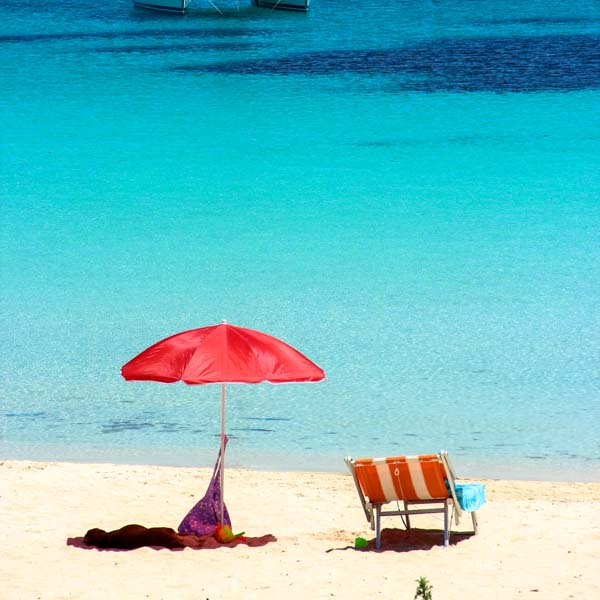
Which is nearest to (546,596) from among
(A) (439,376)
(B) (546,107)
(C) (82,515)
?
(C) (82,515)

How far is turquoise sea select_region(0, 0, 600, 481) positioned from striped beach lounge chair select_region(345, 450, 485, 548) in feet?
8.70

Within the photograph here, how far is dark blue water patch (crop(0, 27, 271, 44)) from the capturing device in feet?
113

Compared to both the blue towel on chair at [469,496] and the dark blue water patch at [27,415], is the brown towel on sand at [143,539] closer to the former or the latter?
the blue towel on chair at [469,496]

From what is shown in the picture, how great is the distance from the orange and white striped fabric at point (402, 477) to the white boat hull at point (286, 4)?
29.8 meters

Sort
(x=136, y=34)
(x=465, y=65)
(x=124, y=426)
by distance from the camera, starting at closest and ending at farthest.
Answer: (x=124, y=426), (x=465, y=65), (x=136, y=34)

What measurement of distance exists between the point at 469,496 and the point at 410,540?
50 cm

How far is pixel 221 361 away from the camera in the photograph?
6172mm

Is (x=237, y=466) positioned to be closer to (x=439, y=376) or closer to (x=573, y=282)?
(x=439, y=376)

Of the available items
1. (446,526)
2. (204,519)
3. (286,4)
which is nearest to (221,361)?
(204,519)

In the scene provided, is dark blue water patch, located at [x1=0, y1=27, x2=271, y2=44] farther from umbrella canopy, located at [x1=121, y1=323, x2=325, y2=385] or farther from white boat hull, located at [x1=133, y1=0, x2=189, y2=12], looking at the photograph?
umbrella canopy, located at [x1=121, y1=323, x2=325, y2=385]

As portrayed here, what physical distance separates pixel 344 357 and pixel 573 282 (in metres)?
6.55

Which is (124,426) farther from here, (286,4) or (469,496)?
(286,4)

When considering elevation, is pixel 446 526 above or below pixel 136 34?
below

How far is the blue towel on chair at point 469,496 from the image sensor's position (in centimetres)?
650
